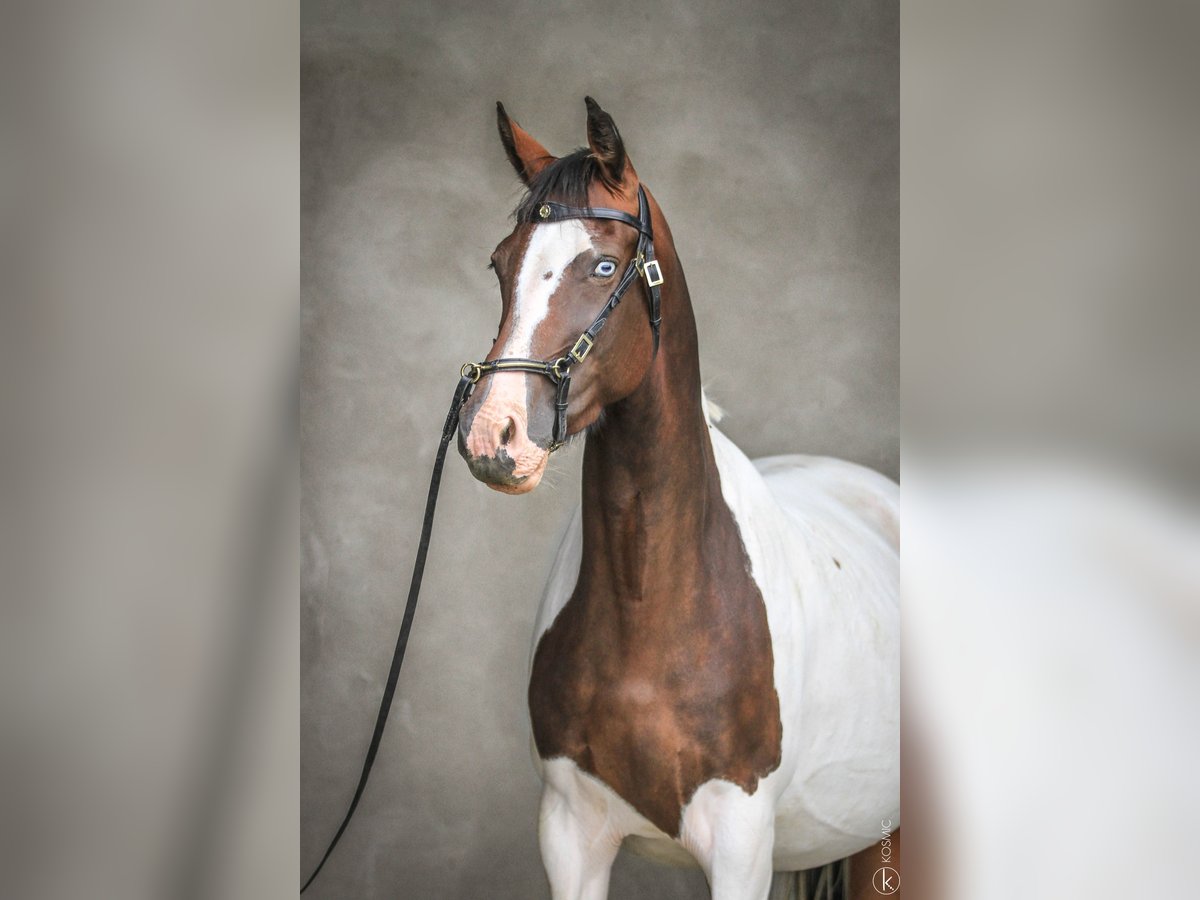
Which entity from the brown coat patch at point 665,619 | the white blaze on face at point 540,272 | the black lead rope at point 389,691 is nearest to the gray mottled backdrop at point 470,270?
the black lead rope at point 389,691

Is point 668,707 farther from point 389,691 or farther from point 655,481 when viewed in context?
point 389,691

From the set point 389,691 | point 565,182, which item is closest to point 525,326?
point 565,182

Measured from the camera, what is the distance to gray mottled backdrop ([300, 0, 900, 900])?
1848 millimetres

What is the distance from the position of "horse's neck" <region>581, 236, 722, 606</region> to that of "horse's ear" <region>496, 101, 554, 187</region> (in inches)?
9.4

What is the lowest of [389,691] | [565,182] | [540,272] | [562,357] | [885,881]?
[885,881]

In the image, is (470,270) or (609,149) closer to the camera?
(609,149)

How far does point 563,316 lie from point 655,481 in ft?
0.89

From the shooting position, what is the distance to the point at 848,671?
179cm

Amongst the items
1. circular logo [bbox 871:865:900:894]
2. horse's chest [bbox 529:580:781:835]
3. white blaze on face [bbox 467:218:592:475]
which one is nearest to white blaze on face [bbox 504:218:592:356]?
white blaze on face [bbox 467:218:592:475]

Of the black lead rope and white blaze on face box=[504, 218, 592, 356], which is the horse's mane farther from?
the black lead rope

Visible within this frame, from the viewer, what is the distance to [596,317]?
1.50 meters

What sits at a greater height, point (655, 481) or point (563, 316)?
point (563, 316)
